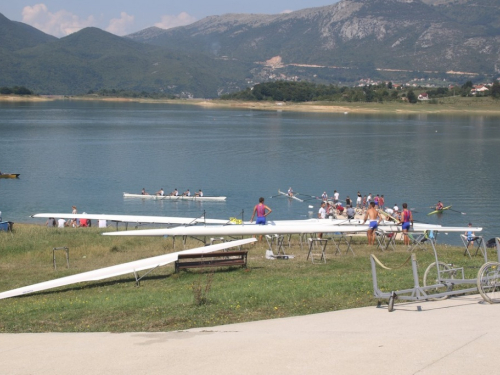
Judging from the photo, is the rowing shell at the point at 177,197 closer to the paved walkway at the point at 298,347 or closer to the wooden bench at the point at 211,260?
the wooden bench at the point at 211,260

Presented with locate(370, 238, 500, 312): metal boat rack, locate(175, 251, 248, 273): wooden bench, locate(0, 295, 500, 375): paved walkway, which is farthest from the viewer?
locate(175, 251, 248, 273): wooden bench

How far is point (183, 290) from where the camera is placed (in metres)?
15.1

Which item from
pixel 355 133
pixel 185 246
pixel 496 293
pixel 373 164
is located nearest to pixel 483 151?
pixel 373 164

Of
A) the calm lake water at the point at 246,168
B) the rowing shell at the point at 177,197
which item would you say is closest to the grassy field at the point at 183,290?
the calm lake water at the point at 246,168

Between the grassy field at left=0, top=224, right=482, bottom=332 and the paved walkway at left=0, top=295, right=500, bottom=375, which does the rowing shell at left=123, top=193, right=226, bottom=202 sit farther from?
the paved walkway at left=0, top=295, right=500, bottom=375

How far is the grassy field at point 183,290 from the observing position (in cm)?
1195

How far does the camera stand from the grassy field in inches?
471

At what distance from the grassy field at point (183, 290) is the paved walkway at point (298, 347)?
0.78 meters

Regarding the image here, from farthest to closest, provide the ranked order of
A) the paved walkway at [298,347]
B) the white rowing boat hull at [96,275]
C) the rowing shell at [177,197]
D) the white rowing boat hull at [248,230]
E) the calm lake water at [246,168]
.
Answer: the rowing shell at [177,197] → the calm lake water at [246,168] → the white rowing boat hull at [248,230] → the white rowing boat hull at [96,275] → the paved walkway at [298,347]

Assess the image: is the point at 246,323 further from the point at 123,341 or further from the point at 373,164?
the point at 373,164

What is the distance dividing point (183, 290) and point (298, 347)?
611cm

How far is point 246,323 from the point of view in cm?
1120

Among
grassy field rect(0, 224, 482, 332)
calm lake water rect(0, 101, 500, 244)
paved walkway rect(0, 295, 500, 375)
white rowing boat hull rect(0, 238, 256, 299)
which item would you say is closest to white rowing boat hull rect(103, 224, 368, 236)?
grassy field rect(0, 224, 482, 332)

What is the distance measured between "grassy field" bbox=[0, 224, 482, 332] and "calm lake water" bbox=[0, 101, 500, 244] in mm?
20143
